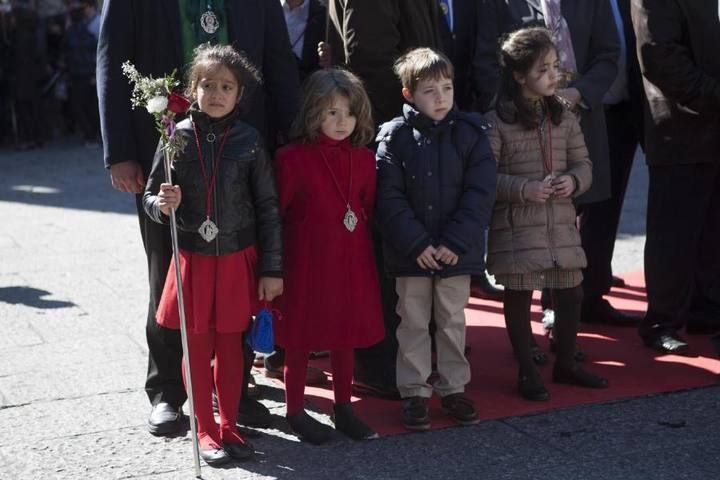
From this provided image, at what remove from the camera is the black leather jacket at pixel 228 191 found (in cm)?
453

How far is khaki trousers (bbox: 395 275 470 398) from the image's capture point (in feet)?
16.2

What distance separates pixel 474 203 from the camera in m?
4.82

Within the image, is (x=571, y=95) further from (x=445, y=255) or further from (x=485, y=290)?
(x=485, y=290)

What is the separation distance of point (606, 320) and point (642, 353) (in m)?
0.59

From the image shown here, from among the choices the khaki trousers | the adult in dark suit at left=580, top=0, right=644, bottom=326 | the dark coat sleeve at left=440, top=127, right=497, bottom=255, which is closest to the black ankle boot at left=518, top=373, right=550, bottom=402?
the khaki trousers

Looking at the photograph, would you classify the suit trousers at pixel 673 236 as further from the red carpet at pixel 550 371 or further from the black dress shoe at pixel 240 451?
the black dress shoe at pixel 240 451

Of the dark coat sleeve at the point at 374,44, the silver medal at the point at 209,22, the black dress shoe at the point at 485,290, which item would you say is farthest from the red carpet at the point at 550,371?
the silver medal at the point at 209,22

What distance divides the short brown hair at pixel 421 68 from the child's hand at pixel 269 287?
0.96 meters

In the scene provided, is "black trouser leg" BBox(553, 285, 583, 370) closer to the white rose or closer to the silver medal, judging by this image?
the silver medal

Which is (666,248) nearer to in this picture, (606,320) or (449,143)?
(606,320)

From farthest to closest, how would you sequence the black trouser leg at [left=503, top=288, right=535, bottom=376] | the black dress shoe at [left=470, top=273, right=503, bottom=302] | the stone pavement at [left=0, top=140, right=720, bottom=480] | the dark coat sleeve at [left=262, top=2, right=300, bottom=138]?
the black dress shoe at [left=470, top=273, right=503, bottom=302]
the black trouser leg at [left=503, top=288, right=535, bottom=376]
the dark coat sleeve at [left=262, top=2, right=300, bottom=138]
the stone pavement at [left=0, top=140, right=720, bottom=480]

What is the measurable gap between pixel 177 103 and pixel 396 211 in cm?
99

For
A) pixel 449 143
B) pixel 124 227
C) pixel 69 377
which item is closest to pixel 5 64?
pixel 124 227

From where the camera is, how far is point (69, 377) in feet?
18.7
